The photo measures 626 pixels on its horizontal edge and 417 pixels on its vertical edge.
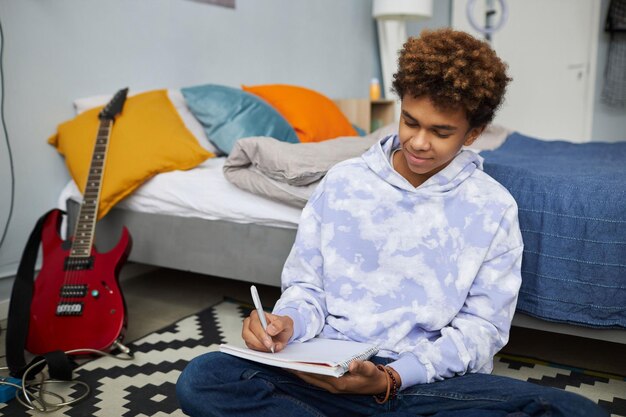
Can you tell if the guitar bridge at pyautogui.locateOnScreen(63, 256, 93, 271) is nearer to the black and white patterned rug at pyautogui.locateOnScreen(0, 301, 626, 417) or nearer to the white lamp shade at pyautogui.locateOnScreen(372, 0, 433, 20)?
the black and white patterned rug at pyautogui.locateOnScreen(0, 301, 626, 417)

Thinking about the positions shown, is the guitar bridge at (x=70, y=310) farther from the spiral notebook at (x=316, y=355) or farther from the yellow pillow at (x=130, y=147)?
the spiral notebook at (x=316, y=355)

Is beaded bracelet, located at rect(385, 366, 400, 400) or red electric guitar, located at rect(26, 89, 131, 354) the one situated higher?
beaded bracelet, located at rect(385, 366, 400, 400)

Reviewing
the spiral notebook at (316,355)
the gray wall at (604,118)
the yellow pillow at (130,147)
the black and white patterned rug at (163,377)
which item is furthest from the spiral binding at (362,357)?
the gray wall at (604,118)

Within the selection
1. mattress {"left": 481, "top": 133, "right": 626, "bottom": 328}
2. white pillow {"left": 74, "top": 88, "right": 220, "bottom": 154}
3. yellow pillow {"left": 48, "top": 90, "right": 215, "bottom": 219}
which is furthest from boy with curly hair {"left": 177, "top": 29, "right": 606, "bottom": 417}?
white pillow {"left": 74, "top": 88, "right": 220, "bottom": 154}

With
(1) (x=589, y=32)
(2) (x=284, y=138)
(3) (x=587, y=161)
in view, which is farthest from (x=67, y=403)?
(1) (x=589, y=32)

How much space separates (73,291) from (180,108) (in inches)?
37.6

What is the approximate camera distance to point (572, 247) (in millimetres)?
1448

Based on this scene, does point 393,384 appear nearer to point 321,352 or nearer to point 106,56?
point 321,352

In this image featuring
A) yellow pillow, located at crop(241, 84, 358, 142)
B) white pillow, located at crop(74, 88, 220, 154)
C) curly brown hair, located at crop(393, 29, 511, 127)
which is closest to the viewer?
curly brown hair, located at crop(393, 29, 511, 127)

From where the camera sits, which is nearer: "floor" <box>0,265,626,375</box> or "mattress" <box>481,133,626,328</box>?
"mattress" <box>481,133,626,328</box>

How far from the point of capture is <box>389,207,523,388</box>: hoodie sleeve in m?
1.06

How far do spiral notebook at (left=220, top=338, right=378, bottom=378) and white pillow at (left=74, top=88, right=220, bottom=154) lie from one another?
145cm

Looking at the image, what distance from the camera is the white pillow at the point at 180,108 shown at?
2.29 m

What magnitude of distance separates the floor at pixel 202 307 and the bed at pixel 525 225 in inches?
7.0
